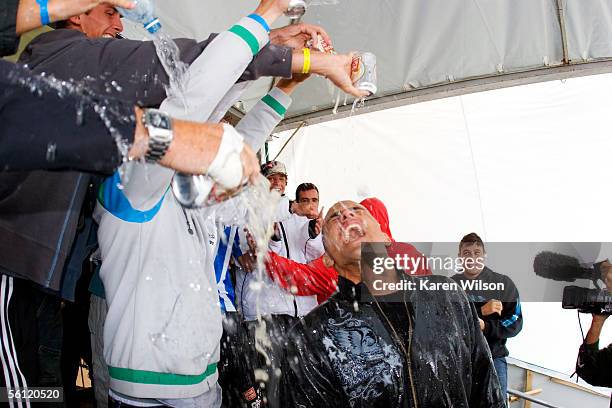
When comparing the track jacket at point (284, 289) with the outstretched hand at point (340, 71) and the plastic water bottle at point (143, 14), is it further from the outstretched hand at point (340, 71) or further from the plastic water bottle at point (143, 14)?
the plastic water bottle at point (143, 14)

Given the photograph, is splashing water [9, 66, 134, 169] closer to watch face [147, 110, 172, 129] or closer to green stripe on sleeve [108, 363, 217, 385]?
watch face [147, 110, 172, 129]

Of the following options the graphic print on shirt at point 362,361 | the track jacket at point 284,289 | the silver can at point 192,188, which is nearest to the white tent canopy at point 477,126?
the track jacket at point 284,289

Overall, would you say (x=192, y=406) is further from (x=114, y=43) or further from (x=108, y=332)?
(x=114, y=43)

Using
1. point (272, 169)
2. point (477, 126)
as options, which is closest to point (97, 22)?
point (272, 169)

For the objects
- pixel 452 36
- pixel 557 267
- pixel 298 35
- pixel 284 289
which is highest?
pixel 452 36

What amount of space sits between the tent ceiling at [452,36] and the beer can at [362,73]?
5.23 feet

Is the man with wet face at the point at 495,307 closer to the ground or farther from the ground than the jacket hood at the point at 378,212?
closer to the ground

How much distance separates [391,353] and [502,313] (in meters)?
1.76

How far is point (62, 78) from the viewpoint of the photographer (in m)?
1.57

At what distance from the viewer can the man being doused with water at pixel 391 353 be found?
1.94m

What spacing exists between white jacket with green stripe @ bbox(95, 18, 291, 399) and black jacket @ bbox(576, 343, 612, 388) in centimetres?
195

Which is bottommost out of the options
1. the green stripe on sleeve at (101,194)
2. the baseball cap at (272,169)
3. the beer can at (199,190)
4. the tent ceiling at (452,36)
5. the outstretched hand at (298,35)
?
the beer can at (199,190)

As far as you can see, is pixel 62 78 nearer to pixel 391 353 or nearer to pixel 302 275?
pixel 391 353

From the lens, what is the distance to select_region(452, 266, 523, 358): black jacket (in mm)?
3393
